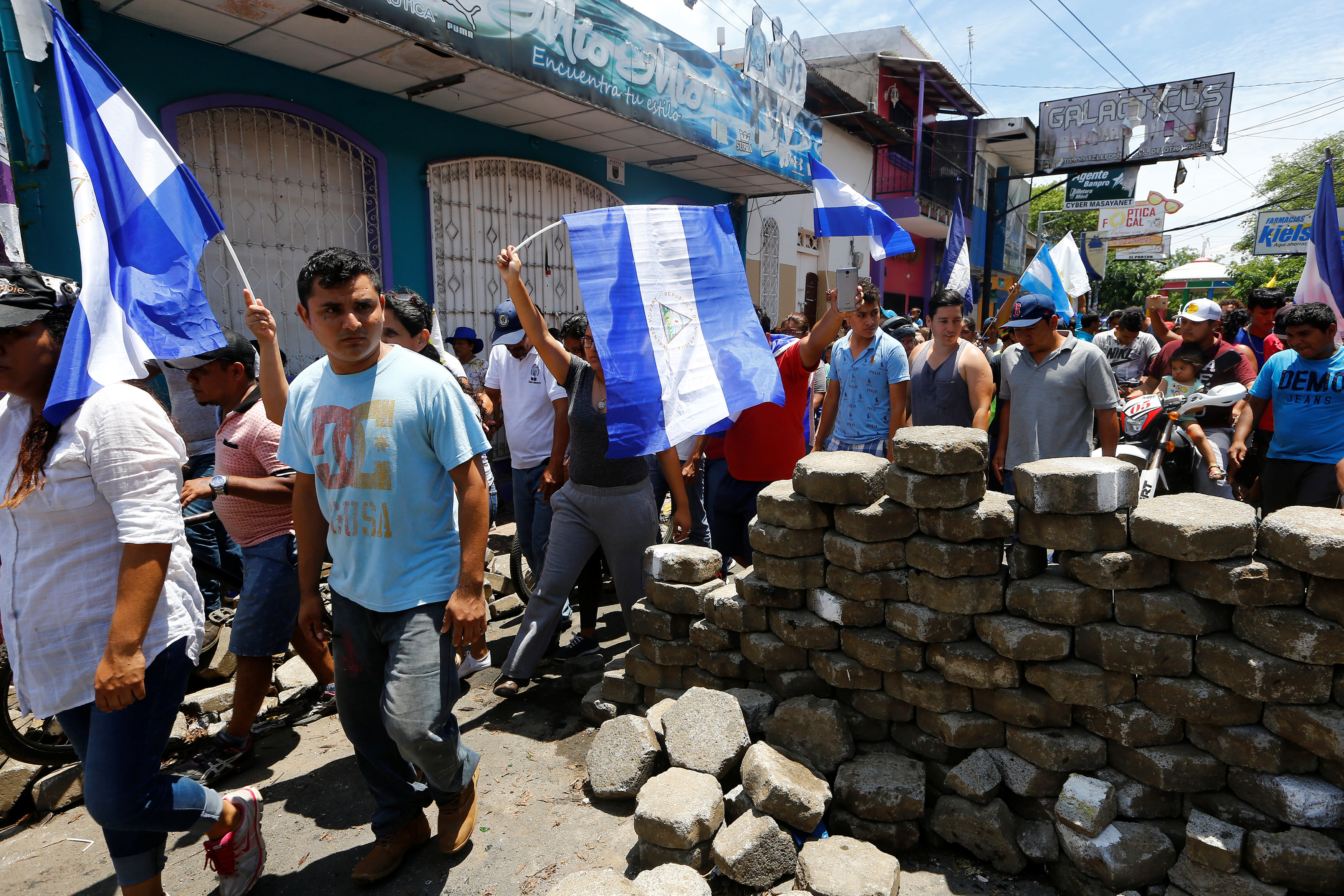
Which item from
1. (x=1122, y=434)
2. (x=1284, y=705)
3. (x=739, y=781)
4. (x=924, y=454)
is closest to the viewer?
(x=1284, y=705)

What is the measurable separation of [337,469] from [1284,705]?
3206mm

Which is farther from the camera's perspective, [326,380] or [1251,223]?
[1251,223]

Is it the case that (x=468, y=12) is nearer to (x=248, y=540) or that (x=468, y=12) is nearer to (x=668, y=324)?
(x=668, y=324)

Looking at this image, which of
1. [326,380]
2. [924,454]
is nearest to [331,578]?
[326,380]

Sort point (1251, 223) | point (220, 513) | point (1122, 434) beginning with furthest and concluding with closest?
1. point (1251, 223)
2. point (1122, 434)
3. point (220, 513)

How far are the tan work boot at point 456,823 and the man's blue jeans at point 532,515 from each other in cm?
179

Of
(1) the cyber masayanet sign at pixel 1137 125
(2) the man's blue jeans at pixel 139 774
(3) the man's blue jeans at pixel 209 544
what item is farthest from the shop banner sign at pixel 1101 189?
(2) the man's blue jeans at pixel 139 774

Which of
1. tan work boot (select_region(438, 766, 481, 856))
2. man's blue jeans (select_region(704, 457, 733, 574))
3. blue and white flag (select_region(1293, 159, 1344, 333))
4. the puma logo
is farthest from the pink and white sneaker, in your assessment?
blue and white flag (select_region(1293, 159, 1344, 333))

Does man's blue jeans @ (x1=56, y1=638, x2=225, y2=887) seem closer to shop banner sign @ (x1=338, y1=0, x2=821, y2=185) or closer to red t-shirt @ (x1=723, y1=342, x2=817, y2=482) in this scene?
red t-shirt @ (x1=723, y1=342, x2=817, y2=482)

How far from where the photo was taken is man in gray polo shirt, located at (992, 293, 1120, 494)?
405cm

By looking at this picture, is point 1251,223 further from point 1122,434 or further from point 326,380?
point 326,380

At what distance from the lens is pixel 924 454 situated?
9.05 ft

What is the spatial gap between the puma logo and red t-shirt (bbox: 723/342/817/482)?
420 centimetres

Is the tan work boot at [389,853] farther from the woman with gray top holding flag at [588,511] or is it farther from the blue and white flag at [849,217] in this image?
the blue and white flag at [849,217]
